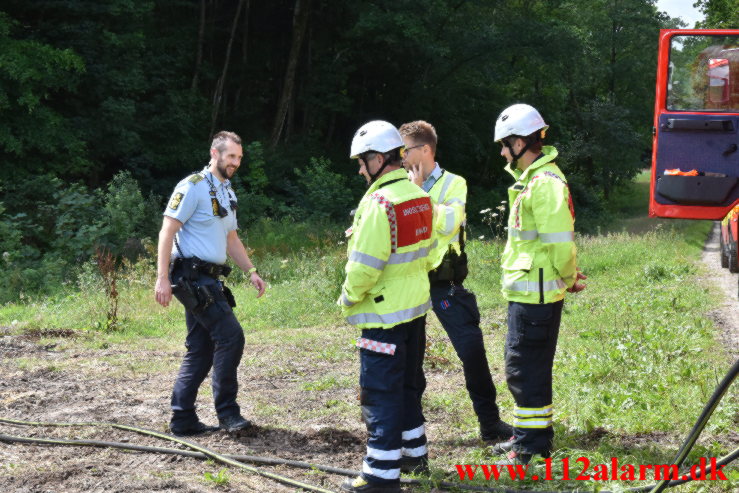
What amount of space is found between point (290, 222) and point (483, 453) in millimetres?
19078

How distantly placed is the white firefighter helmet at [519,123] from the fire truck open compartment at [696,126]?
309cm

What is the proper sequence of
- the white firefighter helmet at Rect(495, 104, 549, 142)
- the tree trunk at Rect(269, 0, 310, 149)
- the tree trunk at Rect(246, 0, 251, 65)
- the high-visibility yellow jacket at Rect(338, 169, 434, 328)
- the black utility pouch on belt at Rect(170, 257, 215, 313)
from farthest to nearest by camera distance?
the tree trunk at Rect(246, 0, 251, 65) < the tree trunk at Rect(269, 0, 310, 149) < the black utility pouch on belt at Rect(170, 257, 215, 313) < the white firefighter helmet at Rect(495, 104, 549, 142) < the high-visibility yellow jacket at Rect(338, 169, 434, 328)

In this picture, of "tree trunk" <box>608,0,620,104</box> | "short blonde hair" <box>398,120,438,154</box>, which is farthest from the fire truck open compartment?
"tree trunk" <box>608,0,620,104</box>

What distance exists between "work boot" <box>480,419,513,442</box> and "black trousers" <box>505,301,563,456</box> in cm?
57

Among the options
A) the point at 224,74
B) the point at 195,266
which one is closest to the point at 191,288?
the point at 195,266

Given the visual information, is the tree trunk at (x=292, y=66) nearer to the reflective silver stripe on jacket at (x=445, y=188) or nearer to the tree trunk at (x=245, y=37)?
the tree trunk at (x=245, y=37)

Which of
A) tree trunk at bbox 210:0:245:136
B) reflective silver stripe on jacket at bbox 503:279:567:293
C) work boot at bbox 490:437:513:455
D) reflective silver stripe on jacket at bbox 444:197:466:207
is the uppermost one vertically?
tree trunk at bbox 210:0:245:136

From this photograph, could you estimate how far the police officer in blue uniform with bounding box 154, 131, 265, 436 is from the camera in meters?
5.71

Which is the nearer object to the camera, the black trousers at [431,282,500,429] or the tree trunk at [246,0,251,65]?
the black trousers at [431,282,500,429]

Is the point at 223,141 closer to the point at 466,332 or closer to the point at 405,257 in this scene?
the point at 405,257

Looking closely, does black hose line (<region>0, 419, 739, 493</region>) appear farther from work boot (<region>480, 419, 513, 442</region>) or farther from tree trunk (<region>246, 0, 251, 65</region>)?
tree trunk (<region>246, 0, 251, 65</region>)

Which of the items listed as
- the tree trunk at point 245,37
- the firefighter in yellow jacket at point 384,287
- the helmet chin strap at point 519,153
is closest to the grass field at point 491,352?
the firefighter in yellow jacket at point 384,287

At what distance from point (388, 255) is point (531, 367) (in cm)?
106

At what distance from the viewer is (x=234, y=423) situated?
19.5 feet
